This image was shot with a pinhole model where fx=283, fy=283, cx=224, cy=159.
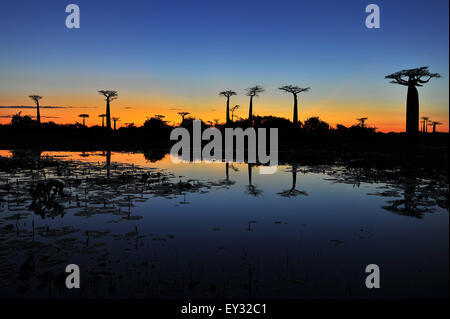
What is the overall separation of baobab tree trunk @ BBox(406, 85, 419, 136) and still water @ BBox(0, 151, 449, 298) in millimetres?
20690

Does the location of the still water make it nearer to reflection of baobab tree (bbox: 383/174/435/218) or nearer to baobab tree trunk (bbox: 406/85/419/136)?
reflection of baobab tree (bbox: 383/174/435/218)

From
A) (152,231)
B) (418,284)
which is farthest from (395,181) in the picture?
(152,231)

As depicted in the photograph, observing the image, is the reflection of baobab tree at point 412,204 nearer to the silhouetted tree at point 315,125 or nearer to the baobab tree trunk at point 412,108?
the baobab tree trunk at point 412,108

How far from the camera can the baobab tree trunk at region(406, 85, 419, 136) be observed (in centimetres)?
2773

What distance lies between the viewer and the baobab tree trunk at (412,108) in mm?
27734

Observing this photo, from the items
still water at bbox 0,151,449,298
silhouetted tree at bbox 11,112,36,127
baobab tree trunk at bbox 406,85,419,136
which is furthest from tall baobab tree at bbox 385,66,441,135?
silhouetted tree at bbox 11,112,36,127

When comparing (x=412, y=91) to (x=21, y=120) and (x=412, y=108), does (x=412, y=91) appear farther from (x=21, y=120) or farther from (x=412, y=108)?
(x=21, y=120)

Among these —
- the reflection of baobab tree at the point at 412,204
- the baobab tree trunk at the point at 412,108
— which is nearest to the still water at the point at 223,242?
the reflection of baobab tree at the point at 412,204

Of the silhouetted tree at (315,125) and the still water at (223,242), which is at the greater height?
the silhouetted tree at (315,125)

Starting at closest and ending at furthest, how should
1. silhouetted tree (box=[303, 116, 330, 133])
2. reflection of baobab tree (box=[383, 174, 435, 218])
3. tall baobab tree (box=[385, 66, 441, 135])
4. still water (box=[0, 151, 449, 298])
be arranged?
still water (box=[0, 151, 449, 298])
reflection of baobab tree (box=[383, 174, 435, 218])
tall baobab tree (box=[385, 66, 441, 135])
silhouetted tree (box=[303, 116, 330, 133])

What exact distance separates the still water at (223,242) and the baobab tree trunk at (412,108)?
67.9ft

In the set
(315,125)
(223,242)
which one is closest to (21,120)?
(315,125)

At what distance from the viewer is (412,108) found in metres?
27.8
